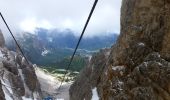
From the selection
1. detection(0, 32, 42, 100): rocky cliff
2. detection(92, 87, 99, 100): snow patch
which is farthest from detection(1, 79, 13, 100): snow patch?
detection(92, 87, 99, 100): snow patch

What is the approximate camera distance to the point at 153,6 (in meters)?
33.5

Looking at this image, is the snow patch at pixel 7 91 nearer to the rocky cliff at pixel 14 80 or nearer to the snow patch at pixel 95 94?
the rocky cliff at pixel 14 80

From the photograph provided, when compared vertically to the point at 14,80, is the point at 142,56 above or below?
above

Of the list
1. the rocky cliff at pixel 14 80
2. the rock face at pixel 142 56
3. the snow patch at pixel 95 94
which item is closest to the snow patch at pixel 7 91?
the rocky cliff at pixel 14 80

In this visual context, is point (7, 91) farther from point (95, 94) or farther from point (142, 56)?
point (142, 56)

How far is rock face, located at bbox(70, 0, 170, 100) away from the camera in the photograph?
94.5ft

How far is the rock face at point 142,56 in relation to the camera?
28802 mm

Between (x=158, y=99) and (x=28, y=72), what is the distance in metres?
109

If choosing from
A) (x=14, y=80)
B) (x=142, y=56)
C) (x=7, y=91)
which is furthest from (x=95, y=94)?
(x=14, y=80)

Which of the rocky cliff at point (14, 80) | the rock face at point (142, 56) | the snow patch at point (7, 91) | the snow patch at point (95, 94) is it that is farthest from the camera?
the rocky cliff at point (14, 80)

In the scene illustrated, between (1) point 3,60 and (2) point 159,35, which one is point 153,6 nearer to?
(2) point 159,35

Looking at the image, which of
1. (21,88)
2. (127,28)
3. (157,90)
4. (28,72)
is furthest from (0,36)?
(157,90)

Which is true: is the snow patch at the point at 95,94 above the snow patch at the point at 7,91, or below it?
below

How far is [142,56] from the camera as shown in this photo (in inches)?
1296
